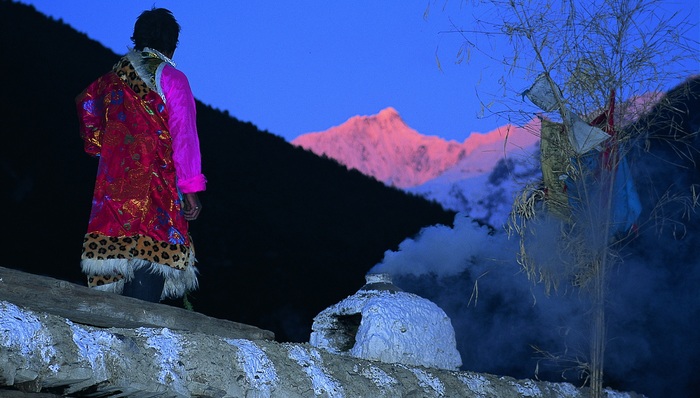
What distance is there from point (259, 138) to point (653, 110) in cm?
783

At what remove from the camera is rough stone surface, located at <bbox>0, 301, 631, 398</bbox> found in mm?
2225

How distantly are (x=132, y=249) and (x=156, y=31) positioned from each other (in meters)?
0.87

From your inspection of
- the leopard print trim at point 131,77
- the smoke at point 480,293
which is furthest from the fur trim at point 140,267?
the smoke at point 480,293

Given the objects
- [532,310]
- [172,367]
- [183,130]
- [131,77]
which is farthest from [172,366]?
[532,310]

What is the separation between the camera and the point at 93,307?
110 inches

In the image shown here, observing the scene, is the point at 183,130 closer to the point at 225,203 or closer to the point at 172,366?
the point at 172,366

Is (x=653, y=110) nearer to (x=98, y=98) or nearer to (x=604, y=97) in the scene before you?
(x=604, y=97)

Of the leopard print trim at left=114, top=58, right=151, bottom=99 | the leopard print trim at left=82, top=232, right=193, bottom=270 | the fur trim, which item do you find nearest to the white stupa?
the fur trim

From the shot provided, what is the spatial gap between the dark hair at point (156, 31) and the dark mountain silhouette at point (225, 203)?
514 cm

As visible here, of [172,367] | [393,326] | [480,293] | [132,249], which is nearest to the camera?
[172,367]

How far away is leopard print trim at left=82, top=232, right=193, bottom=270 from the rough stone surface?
69 cm

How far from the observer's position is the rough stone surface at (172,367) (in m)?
2.22

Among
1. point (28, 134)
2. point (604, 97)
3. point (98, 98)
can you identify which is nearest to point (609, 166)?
point (604, 97)

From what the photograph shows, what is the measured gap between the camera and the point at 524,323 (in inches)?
443
